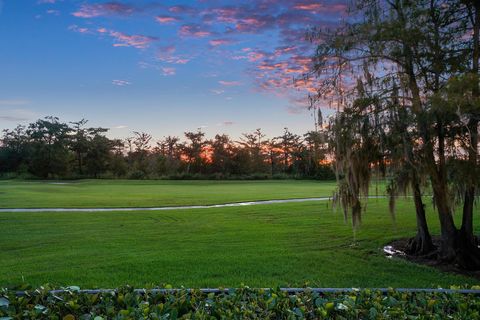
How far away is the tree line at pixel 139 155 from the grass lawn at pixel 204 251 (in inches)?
1648

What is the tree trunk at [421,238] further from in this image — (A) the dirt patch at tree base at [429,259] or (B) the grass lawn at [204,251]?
(B) the grass lawn at [204,251]

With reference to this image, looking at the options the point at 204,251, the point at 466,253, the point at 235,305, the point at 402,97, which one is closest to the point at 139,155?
the point at 204,251

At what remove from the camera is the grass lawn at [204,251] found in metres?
7.80

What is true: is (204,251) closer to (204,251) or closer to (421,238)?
(204,251)

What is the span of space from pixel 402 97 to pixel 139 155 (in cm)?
6386

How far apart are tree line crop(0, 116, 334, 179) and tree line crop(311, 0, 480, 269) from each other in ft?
155

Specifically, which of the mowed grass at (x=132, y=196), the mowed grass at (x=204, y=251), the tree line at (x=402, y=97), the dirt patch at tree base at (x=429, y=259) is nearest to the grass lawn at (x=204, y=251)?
the mowed grass at (x=204, y=251)

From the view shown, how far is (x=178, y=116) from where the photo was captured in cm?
3356

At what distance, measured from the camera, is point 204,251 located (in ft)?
34.3

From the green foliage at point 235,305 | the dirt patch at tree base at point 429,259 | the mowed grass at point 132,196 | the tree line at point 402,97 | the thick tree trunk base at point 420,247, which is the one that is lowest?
the dirt patch at tree base at point 429,259

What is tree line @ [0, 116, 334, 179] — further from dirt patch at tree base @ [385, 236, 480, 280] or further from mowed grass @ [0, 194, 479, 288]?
dirt patch at tree base @ [385, 236, 480, 280]

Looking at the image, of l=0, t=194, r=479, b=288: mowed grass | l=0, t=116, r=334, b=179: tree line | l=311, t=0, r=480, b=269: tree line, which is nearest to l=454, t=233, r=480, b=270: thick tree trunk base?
l=311, t=0, r=480, b=269: tree line

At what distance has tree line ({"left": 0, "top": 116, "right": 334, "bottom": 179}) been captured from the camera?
196ft

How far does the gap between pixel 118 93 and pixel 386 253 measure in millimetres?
20712
